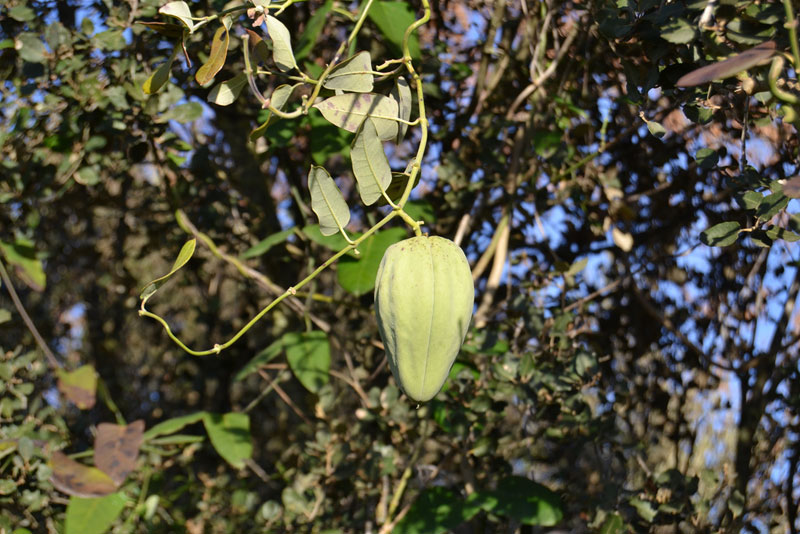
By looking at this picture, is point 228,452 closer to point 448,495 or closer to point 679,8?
point 448,495

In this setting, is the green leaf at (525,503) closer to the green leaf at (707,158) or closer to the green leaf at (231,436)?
the green leaf at (231,436)

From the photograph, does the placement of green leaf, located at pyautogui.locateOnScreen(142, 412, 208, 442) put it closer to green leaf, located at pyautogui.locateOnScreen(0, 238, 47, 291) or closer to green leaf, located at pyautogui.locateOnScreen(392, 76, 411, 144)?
green leaf, located at pyautogui.locateOnScreen(0, 238, 47, 291)

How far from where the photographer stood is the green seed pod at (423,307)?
65 cm

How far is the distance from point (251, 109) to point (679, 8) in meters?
1.08

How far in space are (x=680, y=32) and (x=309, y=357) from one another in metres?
0.78

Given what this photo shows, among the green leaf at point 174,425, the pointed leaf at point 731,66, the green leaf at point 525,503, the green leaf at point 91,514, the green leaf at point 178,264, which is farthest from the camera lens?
the green leaf at point 174,425

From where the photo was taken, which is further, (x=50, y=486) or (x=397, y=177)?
(x=50, y=486)

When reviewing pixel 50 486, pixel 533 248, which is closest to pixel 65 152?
pixel 50 486

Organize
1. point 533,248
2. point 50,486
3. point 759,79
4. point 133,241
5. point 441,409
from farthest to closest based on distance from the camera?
point 133,241 → point 533,248 → point 50,486 → point 441,409 → point 759,79

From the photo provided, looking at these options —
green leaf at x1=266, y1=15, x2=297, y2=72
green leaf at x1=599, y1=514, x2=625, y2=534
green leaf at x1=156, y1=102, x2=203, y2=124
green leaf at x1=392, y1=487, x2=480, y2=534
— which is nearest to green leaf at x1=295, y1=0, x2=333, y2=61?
green leaf at x1=156, y1=102, x2=203, y2=124

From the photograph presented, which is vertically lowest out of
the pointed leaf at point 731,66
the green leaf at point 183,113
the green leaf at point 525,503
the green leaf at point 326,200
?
the green leaf at point 525,503

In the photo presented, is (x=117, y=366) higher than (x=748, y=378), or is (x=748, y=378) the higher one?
(x=748, y=378)

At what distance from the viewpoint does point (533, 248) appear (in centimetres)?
161

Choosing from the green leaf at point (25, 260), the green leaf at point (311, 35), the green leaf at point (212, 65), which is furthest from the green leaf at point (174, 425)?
the green leaf at point (212, 65)
